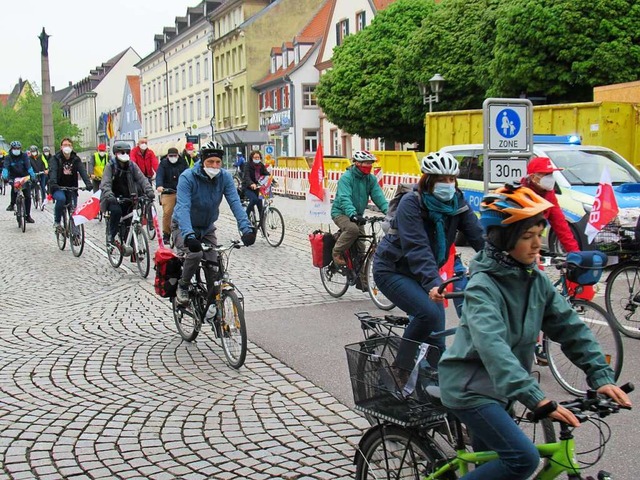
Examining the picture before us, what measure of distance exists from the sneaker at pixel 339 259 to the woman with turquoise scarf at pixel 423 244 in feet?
15.2

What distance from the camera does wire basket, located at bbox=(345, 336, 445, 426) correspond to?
11.1 feet

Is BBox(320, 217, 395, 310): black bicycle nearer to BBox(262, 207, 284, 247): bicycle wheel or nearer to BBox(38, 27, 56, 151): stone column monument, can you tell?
BBox(262, 207, 284, 247): bicycle wheel

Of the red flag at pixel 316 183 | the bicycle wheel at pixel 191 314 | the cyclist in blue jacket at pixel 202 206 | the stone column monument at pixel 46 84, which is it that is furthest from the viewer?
the stone column monument at pixel 46 84

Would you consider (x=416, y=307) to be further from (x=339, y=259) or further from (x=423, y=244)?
(x=339, y=259)

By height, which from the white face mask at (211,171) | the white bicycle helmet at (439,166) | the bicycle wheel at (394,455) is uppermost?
the white bicycle helmet at (439,166)

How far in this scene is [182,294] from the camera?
780 cm

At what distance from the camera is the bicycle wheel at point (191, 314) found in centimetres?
766

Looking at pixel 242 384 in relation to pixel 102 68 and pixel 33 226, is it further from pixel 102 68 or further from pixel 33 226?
pixel 102 68

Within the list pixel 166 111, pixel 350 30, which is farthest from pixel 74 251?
pixel 166 111

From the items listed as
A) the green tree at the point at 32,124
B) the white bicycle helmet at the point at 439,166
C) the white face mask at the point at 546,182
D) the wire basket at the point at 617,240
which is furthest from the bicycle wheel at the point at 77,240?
the green tree at the point at 32,124

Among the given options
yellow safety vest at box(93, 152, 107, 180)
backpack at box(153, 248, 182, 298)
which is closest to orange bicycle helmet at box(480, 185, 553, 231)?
backpack at box(153, 248, 182, 298)

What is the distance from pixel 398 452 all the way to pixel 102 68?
12496 centimetres

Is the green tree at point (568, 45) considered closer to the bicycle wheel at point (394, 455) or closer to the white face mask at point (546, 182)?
the white face mask at point (546, 182)

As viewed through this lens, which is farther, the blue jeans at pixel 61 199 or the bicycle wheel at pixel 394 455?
the blue jeans at pixel 61 199
